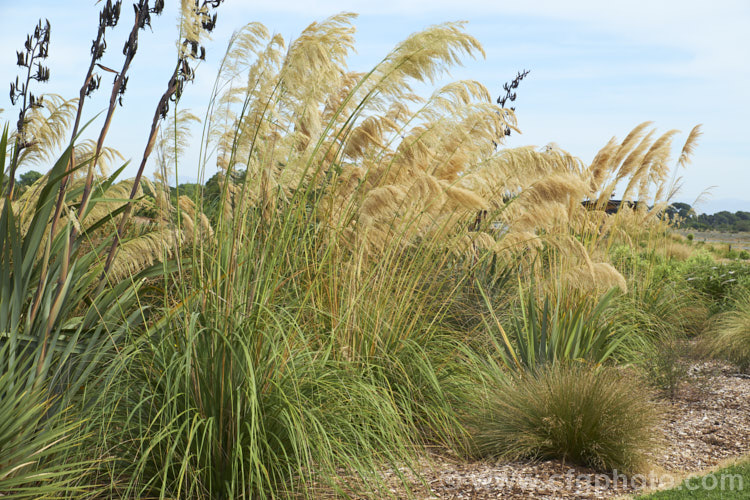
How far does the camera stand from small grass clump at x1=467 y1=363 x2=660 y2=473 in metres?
3.80

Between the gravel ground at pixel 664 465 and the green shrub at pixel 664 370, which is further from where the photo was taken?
the green shrub at pixel 664 370

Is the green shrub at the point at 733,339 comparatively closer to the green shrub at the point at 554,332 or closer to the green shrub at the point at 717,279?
the green shrub at the point at 717,279

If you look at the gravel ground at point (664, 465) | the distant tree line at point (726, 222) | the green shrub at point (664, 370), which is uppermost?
the distant tree line at point (726, 222)

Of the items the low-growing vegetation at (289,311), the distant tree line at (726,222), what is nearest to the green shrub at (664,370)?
the low-growing vegetation at (289,311)

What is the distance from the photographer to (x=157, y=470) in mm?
2988

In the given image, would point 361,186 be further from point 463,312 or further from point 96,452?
point 96,452

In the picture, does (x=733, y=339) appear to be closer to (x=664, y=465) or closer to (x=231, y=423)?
(x=664, y=465)

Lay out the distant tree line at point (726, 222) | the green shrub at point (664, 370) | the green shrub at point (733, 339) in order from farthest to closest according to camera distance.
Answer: the distant tree line at point (726, 222) < the green shrub at point (733, 339) < the green shrub at point (664, 370)

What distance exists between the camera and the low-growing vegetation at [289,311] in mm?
2996

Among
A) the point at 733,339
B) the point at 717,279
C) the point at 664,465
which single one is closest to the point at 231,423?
the point at 664,465

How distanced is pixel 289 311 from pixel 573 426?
6.21ft

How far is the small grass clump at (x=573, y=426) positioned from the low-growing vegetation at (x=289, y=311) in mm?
15

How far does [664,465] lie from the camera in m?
4.23

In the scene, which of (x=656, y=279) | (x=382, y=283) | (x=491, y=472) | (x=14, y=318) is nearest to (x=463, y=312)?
(x=382, y=283)
